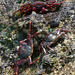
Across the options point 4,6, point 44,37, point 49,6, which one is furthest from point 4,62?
point 4,6

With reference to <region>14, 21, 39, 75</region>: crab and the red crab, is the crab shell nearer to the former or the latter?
<region>14, 21, 39, 75</region>: crab

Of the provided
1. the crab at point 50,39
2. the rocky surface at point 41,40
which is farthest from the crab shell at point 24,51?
the crab at point 50,39

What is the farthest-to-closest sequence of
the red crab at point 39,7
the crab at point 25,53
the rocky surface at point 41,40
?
the red crab at point 39,7 → the crab at point 25,53 → the rocky surface at point 41,40

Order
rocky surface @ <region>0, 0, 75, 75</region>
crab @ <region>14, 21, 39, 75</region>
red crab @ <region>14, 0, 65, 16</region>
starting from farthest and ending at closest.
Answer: red crab @ <region>14, 0, 65, 16</region> → crab @ <region>14, 21, 39, 75</region> → rocky surface @ <region>0, 0, 75, 75</region>

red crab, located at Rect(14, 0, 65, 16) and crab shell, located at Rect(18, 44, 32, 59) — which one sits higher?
red crab, located at Rect(14, 0, 65, 16)

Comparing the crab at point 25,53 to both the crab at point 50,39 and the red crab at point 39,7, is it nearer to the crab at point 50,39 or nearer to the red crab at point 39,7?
the crab at point 50,39

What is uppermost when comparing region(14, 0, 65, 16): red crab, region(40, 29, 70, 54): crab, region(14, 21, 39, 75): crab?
region(14, 0, 65, 16): red crab

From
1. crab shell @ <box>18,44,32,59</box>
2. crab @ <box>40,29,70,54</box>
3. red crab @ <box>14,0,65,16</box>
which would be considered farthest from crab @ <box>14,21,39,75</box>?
red crab @ <box>14,0,65,16</box>

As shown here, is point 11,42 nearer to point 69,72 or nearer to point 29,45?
point 29,45
